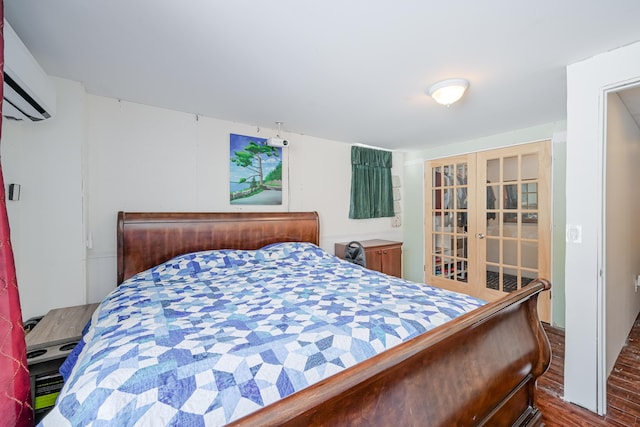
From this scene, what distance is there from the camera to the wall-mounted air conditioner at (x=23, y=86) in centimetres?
137

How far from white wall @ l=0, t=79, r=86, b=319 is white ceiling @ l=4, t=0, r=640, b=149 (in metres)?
0.38

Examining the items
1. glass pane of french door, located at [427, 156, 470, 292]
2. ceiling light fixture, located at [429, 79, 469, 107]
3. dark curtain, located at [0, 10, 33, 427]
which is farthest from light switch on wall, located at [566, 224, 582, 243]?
dark curtain, located at [0, 10, 33, 427]

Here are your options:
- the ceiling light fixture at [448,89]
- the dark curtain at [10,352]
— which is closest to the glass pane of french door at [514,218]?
the ceiling light fixture at [448,89]

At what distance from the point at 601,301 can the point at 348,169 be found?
2.85 meters

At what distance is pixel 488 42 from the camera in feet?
5.19

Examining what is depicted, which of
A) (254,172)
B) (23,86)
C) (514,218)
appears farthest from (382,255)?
(23,86)

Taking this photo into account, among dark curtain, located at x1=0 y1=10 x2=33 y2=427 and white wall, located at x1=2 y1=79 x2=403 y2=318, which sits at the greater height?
white wall, located at x1=2 y1=79 x2=403 y2=318

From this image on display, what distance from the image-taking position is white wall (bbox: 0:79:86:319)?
6.29ft

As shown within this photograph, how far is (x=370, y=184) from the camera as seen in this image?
4.15 metres

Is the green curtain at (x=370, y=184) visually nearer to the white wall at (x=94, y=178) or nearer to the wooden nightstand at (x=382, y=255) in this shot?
the wooden nightstand at (x=382, y=255)

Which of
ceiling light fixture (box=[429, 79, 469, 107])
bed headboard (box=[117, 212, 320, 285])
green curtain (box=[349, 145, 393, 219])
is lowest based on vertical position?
bed headboard (box=[117, 212, 320, 285])

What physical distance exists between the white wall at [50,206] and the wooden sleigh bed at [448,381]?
230cm

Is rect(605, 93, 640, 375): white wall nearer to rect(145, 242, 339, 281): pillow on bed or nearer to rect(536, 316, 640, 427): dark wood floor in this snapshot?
rect(536, 316, 640, 427): dark wood floor

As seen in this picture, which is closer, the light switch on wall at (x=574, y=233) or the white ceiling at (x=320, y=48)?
the white ceiling at (x=320, y=48)
